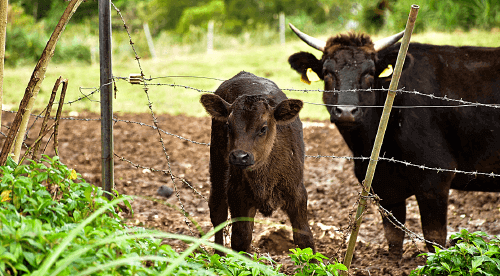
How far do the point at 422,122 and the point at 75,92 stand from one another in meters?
13.1

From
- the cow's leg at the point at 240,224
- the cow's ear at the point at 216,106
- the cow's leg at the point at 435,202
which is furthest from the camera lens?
the cow's leg at the point at 435,202

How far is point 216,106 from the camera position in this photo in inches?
145

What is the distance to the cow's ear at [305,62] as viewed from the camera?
484cm

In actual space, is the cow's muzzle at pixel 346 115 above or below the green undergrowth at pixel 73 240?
above

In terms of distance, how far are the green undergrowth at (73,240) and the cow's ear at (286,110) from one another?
1.34 meters

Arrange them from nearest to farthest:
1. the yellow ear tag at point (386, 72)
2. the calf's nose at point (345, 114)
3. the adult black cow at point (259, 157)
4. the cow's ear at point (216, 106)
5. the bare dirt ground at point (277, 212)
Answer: the adult black cow at point (259, 157) < the cow's ear at point (216, 106) < the calf's nose at point (345, 114) < the yellow ear tag at point (386, 72) < the bare dirt ground at point (277, 212)

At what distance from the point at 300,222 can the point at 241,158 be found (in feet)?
2.93

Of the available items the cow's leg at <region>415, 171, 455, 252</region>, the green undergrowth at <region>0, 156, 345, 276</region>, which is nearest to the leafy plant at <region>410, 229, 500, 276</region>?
the green undergrowth at <region>0, 156, 345, 276</region>

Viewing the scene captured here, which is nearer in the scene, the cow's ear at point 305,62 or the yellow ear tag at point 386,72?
the yellow ear tag at point 386,72

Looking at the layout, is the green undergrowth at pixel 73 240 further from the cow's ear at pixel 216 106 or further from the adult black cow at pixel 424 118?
the adult black cow at pixel 424 118

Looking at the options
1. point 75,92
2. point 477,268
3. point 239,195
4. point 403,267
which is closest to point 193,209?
point 239,195

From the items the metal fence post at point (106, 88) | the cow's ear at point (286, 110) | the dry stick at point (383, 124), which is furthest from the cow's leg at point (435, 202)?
the metal fence post at point (106, 88)

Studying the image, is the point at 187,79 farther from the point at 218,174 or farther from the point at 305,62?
the point at 218,174

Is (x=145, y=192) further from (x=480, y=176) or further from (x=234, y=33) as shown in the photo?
(x=234, y=33)
